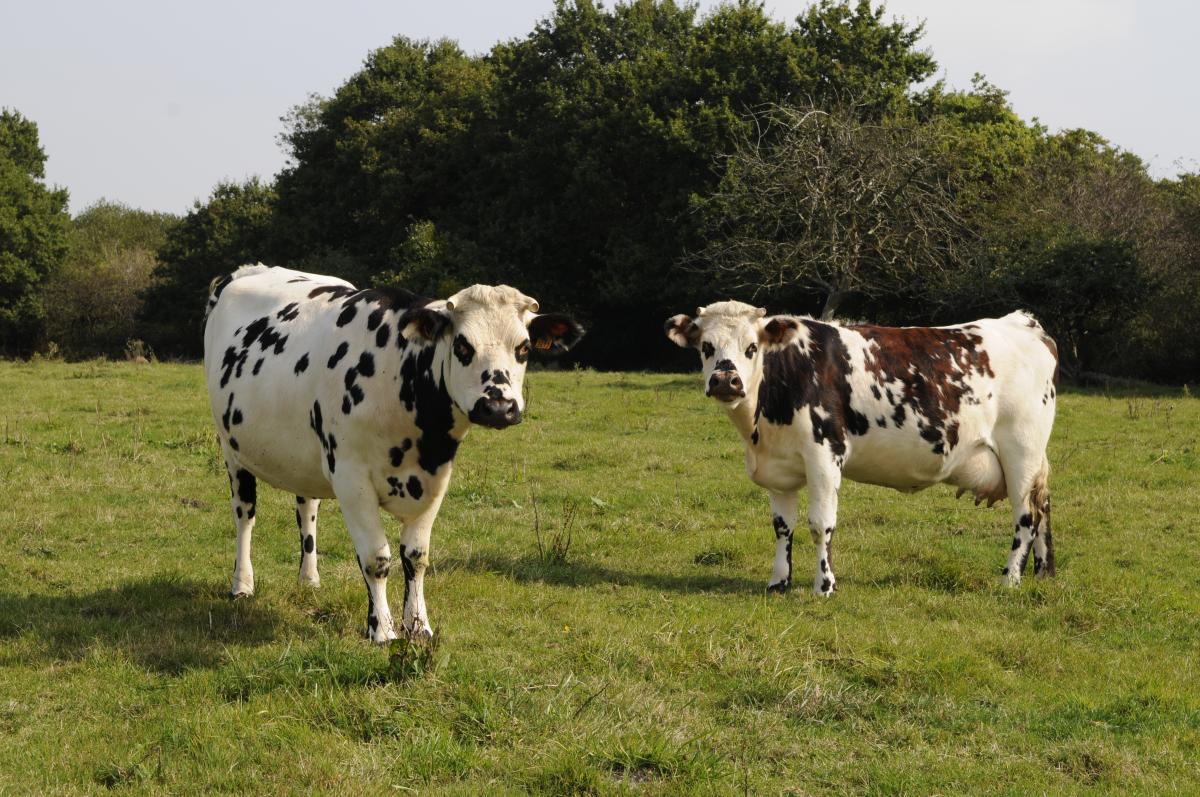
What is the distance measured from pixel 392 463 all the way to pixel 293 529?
424 cm

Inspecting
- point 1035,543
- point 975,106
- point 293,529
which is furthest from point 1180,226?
point 293,529

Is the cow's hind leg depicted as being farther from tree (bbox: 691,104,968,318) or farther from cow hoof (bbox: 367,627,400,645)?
tree (bbox: 691,104,968,318)

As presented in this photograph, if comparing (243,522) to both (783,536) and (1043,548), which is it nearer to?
(783,536)

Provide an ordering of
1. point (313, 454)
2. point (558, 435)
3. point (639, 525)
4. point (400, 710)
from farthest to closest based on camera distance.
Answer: point (558, 435) < point (639, 525) < point (313, 454) < point (400, 710)

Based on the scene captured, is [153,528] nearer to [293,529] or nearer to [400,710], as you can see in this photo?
[293,529]

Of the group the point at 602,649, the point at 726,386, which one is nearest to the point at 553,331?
the point at 602,649

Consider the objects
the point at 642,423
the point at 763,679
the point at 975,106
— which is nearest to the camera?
the point at 763,679

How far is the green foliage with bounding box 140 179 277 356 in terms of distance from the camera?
158 ft

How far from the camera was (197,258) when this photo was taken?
4881 cm

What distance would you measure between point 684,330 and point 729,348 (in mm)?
762

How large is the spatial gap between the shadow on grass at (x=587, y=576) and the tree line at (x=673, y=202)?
1725 centimetres

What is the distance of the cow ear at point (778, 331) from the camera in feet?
31.2

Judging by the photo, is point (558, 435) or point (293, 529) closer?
point (293, 529)

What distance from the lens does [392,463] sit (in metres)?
7.24
